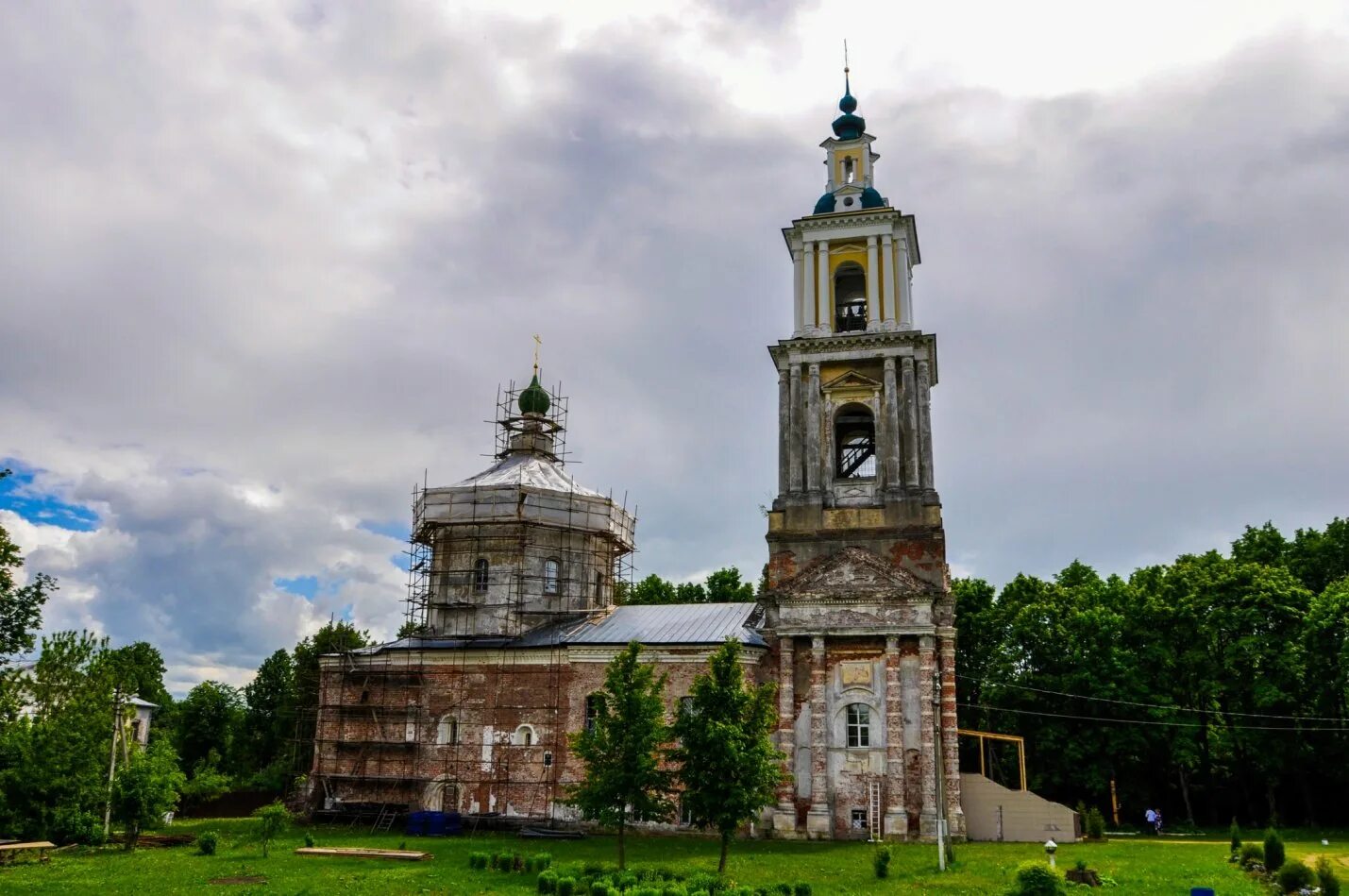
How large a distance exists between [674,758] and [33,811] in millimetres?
19969

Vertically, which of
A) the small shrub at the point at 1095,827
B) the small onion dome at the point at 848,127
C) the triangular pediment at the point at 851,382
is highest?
the small onion dome at the point at 848,127

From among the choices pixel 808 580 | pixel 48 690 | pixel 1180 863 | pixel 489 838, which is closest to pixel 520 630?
pixel 489 838

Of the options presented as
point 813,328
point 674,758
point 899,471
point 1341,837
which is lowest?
point 1341,837

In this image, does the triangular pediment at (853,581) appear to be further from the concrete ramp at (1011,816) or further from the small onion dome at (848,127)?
the small onion dome at (848,127)

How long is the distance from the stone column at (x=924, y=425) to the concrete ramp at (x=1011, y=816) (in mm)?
10014

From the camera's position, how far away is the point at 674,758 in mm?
24391

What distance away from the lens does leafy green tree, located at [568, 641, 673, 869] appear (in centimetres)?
2380

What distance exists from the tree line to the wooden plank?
25445mm

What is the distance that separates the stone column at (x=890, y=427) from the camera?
1391 inches

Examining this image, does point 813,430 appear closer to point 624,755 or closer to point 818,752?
point 818,752

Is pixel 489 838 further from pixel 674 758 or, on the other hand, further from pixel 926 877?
pixel 926 877

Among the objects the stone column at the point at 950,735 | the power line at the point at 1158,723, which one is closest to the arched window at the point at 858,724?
the stone column at the point at 950,735

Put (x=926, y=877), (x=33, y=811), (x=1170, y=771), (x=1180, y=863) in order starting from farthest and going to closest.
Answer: (x=1170, y=771)
(x=33, y=811)
(x=1180, y=863)
(x=926, y=877)

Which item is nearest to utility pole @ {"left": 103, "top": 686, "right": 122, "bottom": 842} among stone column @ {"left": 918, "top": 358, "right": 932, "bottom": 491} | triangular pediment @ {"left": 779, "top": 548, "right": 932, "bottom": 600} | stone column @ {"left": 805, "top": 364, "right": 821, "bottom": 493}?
triangular pediment @ {"left": 779, "top": 548, "right": 932, "bottom": 600}
